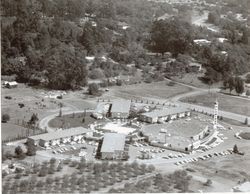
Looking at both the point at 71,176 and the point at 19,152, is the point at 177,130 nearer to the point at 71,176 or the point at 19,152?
the point at 71,176

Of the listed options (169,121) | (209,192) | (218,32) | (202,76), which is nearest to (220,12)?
(218,32)

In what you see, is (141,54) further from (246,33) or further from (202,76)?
(246,33)

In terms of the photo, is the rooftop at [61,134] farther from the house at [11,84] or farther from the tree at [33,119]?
the house at [11,84]

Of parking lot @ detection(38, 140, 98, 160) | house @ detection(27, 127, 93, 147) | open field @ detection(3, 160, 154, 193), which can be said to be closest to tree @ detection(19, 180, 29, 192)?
open field @ detection(3, 160, 154, 193)

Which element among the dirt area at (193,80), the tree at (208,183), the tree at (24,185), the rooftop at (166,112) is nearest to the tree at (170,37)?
the dirt area at (193,80)

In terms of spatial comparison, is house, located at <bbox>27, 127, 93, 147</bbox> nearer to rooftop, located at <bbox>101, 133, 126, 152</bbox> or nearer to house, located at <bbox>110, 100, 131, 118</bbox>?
rooftop, located at <bbox>101, 133, 126, 152</bbox>
